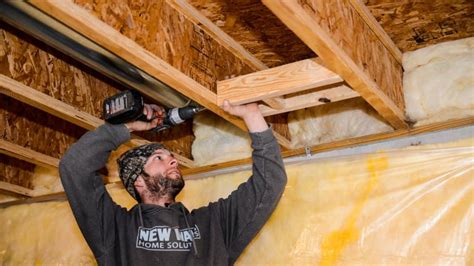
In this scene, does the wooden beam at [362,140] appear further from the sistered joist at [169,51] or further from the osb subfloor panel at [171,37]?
the osb subfloor panel at [171,37]

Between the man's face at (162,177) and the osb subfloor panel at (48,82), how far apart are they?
0.40 m

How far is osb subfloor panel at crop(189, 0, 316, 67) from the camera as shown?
182 cm

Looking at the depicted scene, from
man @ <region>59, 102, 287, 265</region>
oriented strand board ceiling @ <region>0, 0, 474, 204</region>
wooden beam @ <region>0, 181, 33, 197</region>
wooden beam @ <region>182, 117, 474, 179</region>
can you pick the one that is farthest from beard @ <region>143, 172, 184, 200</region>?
wooden beam @ <region>0, 181, 33, 197</region>

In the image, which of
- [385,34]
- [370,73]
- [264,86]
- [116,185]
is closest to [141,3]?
[264,86]

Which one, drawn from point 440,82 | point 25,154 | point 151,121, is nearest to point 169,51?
point 151,121

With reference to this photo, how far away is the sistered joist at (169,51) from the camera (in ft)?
4.54

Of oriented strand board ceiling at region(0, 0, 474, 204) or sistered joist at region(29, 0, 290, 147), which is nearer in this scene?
sistered joist at region(29, 0, 290, 147)

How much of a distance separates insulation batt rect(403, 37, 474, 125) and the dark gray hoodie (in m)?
0.61

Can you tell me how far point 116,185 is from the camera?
269 cm

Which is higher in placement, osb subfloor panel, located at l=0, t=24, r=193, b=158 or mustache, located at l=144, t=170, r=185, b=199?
osb subfloor panel, located at l=0, t=24, r=193, b=158

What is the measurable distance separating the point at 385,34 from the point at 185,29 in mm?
720

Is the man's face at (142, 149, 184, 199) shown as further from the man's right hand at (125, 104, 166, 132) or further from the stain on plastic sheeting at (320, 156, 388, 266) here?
the stain on plastic sheeting at (320, 156, 388, 266)

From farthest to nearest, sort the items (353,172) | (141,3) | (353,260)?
(353,172) < (353,260) < (141,3)

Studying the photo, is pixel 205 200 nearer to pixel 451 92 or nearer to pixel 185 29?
pixel 185 29
